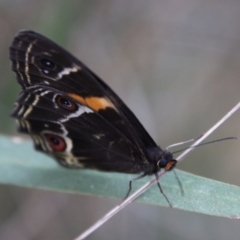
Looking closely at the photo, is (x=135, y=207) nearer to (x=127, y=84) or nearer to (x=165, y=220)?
(x=165, y=220)

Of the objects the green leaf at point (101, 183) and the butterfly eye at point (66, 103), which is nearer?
the green leaf at point (101, 183)

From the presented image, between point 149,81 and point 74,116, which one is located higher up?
point 74,116

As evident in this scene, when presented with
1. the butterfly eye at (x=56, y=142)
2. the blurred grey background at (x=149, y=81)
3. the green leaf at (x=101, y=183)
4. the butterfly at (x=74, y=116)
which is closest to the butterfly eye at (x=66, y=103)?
the butterfly at (x=74, y=116)

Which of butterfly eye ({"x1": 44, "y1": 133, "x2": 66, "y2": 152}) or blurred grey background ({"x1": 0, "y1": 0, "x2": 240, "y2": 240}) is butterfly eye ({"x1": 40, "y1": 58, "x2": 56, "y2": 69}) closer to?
butterfly eye ({"x1": 44, "y1": 133, "x2": 66, "y2": 152})

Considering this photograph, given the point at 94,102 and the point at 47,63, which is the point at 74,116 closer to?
the point at 94,102

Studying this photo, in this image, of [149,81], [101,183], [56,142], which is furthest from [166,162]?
[149,81]

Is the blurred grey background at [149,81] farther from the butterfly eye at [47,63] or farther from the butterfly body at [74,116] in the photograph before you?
the butterfly eye at [47,63]

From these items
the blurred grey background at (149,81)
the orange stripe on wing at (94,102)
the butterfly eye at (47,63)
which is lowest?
the blurred grey background at (149,81)
